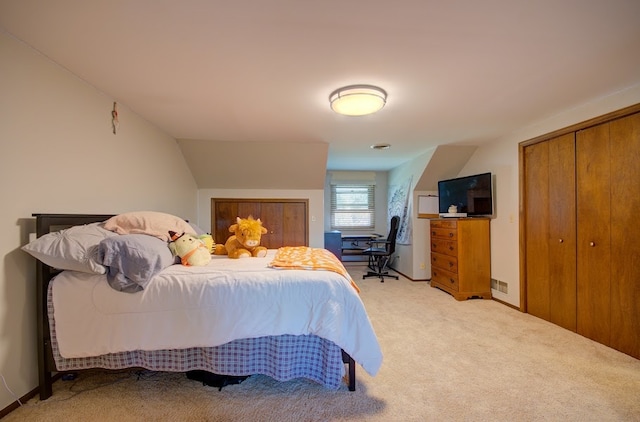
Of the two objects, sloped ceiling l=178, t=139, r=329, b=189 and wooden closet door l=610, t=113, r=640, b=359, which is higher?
sloped ceiling l=178, t=139, r=329, b=189

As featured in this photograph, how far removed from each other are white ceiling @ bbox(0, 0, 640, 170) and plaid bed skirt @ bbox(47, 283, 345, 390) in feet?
5.82

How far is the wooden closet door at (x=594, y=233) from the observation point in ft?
7.93

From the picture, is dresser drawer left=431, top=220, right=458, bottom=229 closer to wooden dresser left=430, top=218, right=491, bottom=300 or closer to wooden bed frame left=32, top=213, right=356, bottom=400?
wooden dresser left=430, top=218, right=491, bottom=300

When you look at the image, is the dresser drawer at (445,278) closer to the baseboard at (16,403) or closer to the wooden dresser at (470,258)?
the wooden dresser at (470,258)

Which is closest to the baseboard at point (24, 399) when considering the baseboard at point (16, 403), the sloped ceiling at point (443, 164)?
the baseboard at point (16, 403)

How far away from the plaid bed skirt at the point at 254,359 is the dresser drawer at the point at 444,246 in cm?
276

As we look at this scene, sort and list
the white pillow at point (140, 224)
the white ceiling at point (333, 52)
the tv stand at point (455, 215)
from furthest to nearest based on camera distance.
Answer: the tv stand at point (455, 215) < the white pillow at point (140, 224) < the white ceiling at point (333, 52)

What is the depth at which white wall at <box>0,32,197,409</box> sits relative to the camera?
5.10 ft

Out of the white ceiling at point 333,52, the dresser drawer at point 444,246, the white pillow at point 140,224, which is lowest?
the dresser drawer at point 444,246

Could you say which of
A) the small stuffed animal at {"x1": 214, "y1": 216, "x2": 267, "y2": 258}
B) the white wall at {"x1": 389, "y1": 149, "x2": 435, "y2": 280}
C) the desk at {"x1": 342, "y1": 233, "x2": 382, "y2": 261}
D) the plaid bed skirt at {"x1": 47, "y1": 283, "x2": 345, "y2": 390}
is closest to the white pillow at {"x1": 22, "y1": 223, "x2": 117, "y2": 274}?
the plaid bed skirt at {"x1": 47, "y1": 283, "x2": 345, "y2": 390}

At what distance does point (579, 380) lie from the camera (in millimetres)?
1888

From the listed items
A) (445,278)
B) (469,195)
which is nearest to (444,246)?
(445,278)

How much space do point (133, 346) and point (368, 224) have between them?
5.22 metres

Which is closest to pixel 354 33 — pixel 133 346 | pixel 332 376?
pixel 332 376
